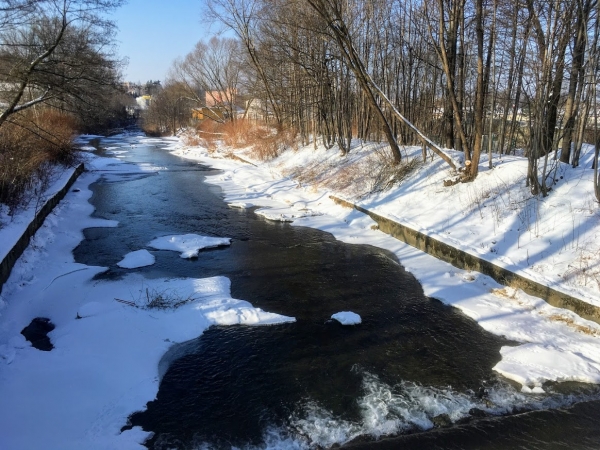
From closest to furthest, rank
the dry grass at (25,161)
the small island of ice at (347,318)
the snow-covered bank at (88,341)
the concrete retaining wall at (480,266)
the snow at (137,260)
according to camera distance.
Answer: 1. the snow-covered bank at (88,341)
2. the concrete retaining wall at (480,266)
3. the small island of ice at (347,318)
4. the snow at (137,260)
5. the dry grass at (25,161)

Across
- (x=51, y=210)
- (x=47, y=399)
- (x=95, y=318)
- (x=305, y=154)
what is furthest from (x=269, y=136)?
(x=47, y=399)

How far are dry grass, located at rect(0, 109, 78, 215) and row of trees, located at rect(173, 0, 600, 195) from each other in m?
8.98

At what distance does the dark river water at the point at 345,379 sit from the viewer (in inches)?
174

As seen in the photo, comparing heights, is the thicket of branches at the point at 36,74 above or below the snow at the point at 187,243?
above

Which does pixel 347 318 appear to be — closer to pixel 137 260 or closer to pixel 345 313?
pixel 345 313

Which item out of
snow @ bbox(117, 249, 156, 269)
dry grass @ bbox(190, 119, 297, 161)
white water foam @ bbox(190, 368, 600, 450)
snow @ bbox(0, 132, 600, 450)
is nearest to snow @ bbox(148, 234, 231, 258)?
snow @ bbox(0, 132, 600, 450)

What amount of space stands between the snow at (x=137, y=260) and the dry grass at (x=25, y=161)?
2.97m

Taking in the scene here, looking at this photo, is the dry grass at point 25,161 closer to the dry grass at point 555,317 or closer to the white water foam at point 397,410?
the white water foam at point 397,410

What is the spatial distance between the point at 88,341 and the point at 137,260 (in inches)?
141

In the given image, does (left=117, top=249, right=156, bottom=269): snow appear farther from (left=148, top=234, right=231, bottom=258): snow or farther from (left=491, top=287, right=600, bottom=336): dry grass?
(left=491, top=287, right=600, bottom=336): dry grass

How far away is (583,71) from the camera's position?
8773 mm

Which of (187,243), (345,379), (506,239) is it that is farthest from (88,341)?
(506,239)

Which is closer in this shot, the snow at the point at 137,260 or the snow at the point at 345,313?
the snow at the point at 345,313

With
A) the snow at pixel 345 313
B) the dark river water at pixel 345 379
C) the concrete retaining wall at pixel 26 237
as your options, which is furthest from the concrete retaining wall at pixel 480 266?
the concrete retaining wall at pixel 26 237
